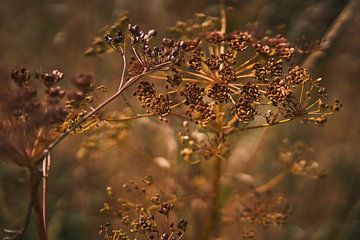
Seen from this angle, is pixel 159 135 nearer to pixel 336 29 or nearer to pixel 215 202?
pixel 215 202

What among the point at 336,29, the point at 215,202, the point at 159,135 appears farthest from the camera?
the point at 159,135

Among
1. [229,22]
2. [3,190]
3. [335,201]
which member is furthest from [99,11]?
[335,201]

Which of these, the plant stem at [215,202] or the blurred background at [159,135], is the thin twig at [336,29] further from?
the plant stem at [215,202]

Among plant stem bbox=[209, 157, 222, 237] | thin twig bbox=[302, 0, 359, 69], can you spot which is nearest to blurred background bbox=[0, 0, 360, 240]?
thin twig bbox=[302, 0, 359, 69]

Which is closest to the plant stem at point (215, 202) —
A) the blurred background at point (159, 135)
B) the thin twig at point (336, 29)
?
the blurred background at point (159, 135)

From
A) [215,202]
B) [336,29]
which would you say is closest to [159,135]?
[215,202]

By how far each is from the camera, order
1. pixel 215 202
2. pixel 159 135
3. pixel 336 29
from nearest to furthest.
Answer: pixel 215 202, pixel 336 29, pixel 159 135

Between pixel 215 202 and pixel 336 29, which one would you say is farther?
pixel 336 29

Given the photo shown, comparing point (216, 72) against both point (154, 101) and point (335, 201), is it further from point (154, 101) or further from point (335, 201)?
point (335, 201)

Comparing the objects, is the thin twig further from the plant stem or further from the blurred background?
the plant stem

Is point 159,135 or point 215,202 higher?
point 159,135
